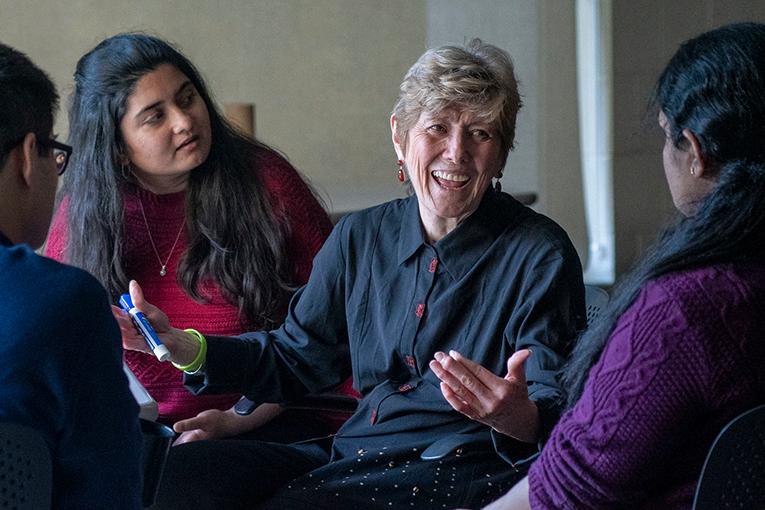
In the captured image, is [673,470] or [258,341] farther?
[258,341]

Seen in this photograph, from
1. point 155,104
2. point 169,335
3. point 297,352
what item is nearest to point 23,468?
point 169,335

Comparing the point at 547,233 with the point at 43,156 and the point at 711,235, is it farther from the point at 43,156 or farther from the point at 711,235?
the point at 43,156

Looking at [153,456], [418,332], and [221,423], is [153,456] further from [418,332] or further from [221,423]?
[221,423]

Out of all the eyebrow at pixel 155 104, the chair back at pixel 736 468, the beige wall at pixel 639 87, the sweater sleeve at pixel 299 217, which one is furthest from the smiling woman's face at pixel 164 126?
the beige wall at pixel 639 87

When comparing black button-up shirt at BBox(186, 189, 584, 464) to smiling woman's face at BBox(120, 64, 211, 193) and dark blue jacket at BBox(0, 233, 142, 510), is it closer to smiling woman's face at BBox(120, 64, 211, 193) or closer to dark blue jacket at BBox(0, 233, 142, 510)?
smiling woman's face at BBox(120, 64, 211, 193)

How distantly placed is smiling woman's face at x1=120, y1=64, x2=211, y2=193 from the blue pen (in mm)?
461

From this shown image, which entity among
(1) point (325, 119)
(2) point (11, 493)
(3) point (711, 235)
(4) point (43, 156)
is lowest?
(1) point (325, 119)

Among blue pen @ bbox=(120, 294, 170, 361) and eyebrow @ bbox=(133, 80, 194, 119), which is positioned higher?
eyebrow @ bbox=(133, 80, 194, 119)

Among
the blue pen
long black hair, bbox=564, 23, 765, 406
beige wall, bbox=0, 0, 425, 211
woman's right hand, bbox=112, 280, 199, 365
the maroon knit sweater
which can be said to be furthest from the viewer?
beige wall, bbox=0, 0, 425, 211

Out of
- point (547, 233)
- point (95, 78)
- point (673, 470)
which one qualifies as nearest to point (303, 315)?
point (547, 233)

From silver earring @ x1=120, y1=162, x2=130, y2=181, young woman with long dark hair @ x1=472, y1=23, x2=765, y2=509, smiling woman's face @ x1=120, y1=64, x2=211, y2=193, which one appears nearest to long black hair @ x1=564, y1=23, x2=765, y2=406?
young woman with long dark hair @ x1=472, y1=23, x2=765, y2=509

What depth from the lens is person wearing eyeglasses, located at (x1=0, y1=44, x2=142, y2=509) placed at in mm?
1146

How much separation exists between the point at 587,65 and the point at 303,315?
3785 millimetres

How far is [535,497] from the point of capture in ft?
4.33
